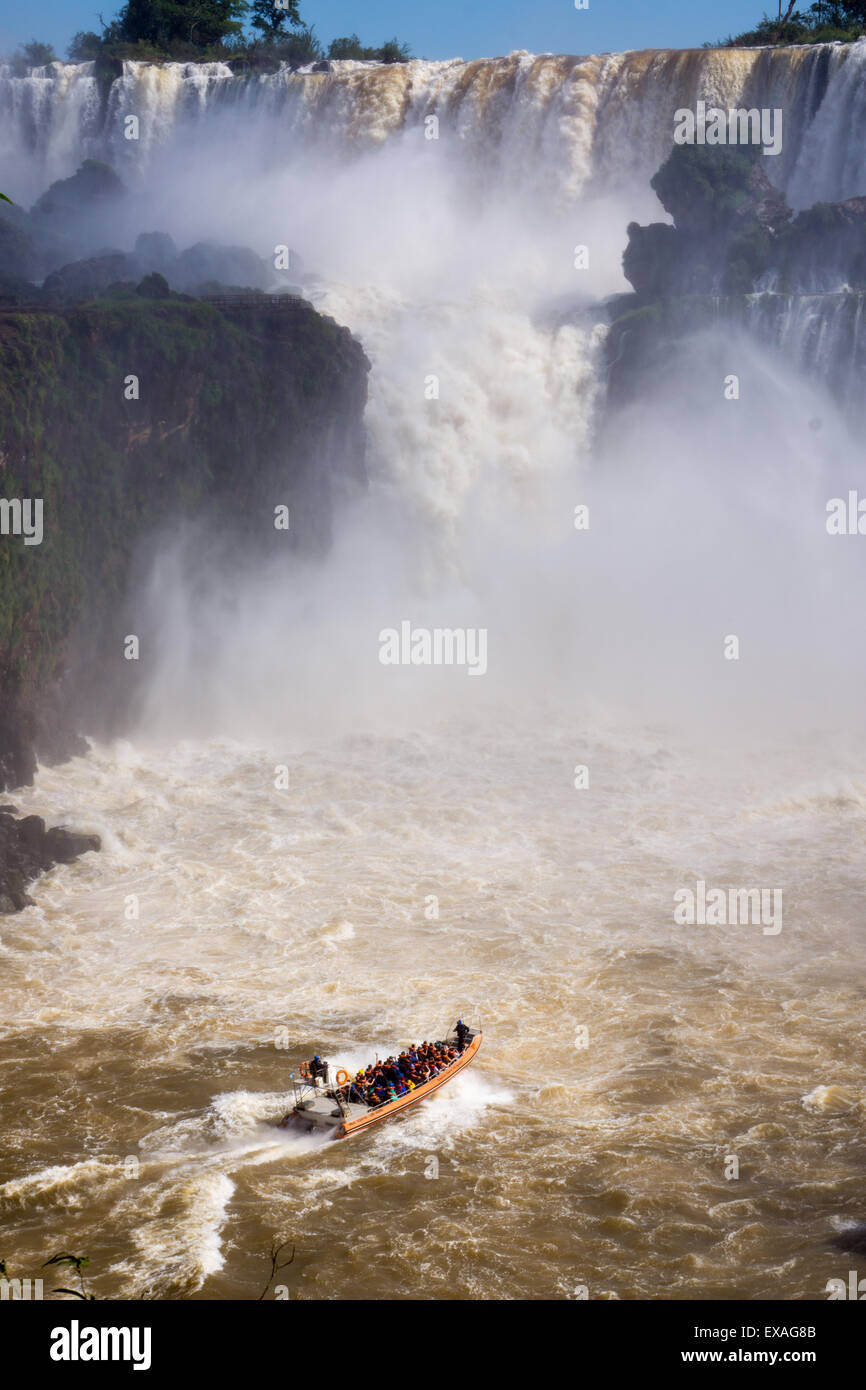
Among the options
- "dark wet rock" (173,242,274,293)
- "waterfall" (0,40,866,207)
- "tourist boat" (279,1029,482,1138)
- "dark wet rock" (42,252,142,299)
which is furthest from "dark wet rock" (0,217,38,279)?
"tourist boat" (279,1029,482,1138)

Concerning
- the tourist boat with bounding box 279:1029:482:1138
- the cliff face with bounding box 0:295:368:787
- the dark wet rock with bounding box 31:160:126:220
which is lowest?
the tourist boat with bounding box 279:1029:482:1138

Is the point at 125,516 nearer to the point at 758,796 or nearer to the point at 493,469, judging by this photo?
the point at 493,469

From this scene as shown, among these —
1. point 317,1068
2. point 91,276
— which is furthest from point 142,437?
point 317,1068

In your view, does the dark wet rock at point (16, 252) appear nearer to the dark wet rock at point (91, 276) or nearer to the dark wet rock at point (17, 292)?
the dark wet rock at point (91, 276)

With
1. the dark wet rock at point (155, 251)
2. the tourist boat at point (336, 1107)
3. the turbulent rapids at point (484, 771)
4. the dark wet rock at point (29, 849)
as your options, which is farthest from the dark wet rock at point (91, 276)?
the tourist boat at point (336, 1107)

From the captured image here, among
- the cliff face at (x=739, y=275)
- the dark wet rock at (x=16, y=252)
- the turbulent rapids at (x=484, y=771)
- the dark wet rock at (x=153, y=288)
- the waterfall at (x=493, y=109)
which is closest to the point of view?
the turbulent rapids at (x=484, y=771)

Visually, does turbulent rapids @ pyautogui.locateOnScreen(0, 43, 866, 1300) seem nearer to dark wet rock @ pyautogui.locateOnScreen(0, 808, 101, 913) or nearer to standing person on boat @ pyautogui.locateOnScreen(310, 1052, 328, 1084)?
dark wet rock @ pyautogui.locateOnScreen(0, 808, 101, 913)
